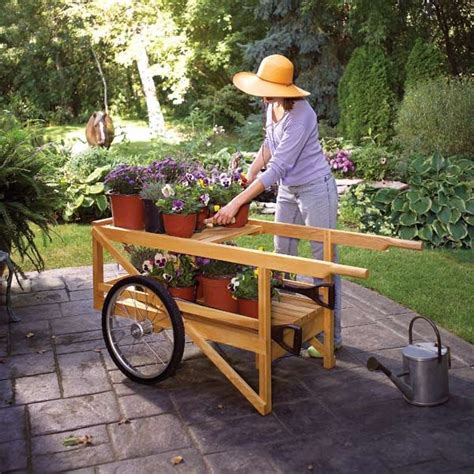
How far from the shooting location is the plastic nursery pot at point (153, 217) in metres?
3.59

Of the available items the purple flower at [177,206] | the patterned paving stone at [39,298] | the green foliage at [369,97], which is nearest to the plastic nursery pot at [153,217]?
the purple flower at [177,206]

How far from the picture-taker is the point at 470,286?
214 inches

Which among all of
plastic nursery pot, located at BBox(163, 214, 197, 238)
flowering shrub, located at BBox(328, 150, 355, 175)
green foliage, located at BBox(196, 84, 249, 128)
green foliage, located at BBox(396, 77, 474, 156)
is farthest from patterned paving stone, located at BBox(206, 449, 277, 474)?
green foliage, located at BBox(196, 84, 249, 128)

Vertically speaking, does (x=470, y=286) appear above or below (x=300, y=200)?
below

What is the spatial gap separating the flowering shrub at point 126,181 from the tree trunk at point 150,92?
547 inches

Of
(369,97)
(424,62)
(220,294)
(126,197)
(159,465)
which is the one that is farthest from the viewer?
(369,97)

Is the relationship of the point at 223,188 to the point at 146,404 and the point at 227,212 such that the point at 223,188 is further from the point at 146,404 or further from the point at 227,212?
the point at 146,404

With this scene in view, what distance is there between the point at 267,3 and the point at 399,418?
11.3 m

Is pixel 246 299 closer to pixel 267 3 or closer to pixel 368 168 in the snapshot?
pixel 368 168

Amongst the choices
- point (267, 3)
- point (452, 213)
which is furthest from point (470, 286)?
point (267, 3)

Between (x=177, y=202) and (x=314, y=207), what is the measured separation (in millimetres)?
809

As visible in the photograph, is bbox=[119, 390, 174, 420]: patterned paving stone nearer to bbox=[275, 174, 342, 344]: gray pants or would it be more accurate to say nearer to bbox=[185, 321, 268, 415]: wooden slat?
bbox=[185, 321, 268, 415]: wooden slat

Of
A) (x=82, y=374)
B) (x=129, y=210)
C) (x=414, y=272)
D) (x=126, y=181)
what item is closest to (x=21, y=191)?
(x=126, y=181)

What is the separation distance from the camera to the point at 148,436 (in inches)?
123
